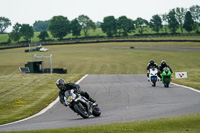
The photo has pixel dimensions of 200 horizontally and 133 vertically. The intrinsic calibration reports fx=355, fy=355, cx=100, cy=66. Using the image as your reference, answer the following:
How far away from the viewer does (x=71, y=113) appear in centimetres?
1319

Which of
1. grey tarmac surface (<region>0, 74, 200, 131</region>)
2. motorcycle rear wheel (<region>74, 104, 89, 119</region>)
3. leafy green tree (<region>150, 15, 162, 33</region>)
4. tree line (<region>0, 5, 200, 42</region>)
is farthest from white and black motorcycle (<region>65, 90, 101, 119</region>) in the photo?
leafy green tree (<region>150, 15, 162, 33</region>)

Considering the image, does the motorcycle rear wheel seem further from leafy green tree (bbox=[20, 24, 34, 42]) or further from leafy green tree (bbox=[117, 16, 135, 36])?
leafy green tree (bbox=[117, 16, 135, 36])

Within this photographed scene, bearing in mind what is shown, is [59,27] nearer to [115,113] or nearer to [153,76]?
[153,76]

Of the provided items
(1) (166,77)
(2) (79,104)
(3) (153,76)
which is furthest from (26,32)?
(2) (79,104)

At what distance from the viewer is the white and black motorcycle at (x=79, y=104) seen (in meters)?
11.1

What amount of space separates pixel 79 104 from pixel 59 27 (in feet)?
514

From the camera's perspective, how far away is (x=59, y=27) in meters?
166

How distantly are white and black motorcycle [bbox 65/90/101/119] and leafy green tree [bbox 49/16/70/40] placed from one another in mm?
152118

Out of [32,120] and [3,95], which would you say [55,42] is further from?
[32,120]

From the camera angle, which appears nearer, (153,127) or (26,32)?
(153,127)

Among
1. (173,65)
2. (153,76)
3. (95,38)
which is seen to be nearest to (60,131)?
(153,76)

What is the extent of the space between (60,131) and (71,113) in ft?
14.5

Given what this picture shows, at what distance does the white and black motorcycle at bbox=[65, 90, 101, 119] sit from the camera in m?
11.1

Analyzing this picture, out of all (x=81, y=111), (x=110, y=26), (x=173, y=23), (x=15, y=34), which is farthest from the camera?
(x=110, y=26)
